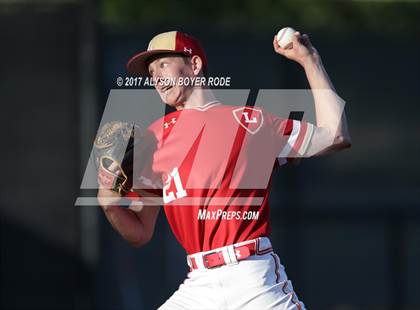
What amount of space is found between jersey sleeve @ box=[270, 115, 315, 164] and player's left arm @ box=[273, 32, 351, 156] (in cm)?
4

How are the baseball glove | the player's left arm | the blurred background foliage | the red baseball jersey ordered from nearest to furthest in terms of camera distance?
the player's left arm < the red baseball jersey < the baseball glove < the blurred background foliage

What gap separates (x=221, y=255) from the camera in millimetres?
4426

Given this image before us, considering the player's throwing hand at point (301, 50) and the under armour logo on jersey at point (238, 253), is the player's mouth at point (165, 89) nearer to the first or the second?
the player's throwing hand at point (301, 50)

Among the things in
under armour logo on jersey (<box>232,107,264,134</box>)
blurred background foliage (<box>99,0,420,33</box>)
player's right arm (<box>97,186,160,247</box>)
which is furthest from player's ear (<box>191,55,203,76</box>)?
blurred background foliage (<box>99,0,420,33</box>)

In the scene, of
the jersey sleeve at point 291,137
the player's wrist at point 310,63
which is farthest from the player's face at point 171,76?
the player's wrist at point 310,63

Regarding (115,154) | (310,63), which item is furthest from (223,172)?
(310,63)

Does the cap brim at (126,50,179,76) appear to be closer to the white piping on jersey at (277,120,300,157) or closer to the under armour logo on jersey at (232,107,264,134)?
the under armour logo on jersey at (232,107,264,134)

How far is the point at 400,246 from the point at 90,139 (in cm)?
308

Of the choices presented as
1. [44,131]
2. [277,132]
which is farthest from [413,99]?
[277,132]

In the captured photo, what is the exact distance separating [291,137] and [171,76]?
59cm

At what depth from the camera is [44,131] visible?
9.50 metres

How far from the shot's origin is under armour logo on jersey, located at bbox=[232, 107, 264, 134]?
4527 mm

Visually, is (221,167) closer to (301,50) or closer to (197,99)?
(197,99)

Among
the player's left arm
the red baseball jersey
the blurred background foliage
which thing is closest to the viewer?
the player's left arm
